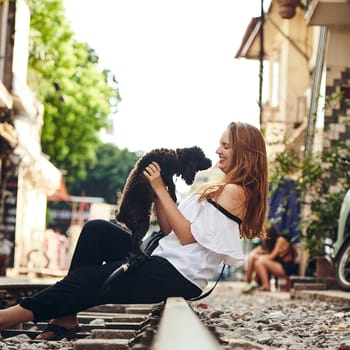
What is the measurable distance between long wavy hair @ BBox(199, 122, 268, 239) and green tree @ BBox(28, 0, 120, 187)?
87.5ft

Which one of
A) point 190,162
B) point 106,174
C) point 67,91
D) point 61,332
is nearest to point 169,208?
point 190,162

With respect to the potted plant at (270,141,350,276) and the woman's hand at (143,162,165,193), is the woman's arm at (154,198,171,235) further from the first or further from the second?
the potted plant at (270,141,350,276)

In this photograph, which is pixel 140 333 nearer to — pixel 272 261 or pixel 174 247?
pixel 174 247

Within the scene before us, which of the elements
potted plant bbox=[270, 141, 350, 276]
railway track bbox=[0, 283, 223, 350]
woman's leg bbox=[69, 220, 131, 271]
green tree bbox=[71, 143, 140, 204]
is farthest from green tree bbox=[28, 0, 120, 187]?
green tree bbox=[71, 143, 140, 204]

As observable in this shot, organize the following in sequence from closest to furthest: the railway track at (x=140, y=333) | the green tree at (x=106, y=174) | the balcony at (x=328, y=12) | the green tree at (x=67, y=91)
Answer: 1. the railway track at (x=140, y=333)
2. the balcony at (x=328, y=12)
3. the green tree at (x=67, y=91)
4. the green tree at (x=106, y=174)

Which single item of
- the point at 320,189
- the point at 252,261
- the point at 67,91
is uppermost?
the point at 67,91

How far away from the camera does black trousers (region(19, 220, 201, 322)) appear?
19.3 ft

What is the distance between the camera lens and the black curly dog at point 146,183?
6047 millimetres

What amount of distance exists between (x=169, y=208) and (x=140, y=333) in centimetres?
81

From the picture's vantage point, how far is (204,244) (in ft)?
19.5

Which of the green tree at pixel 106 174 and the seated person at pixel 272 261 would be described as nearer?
the seated person at pixel 272 261

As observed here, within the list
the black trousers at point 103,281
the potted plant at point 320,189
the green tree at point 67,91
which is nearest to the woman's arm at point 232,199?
the black trousers at point 103,281

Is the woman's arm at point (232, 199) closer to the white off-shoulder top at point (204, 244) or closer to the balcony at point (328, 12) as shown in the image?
the white off-shoulder top at point (204, 244)

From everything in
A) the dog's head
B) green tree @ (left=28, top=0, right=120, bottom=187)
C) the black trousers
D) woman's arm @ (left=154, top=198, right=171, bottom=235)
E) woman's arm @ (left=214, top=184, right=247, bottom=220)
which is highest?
green tree @ (left=28, top=0, right=120, bottom=187)
